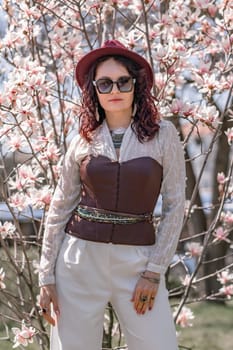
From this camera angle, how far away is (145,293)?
226 centimetres

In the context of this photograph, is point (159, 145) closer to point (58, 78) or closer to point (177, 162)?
point (177, 162)

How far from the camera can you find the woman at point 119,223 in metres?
2.28

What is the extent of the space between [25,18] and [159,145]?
45.0 inches

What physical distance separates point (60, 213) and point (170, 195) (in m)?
0.37

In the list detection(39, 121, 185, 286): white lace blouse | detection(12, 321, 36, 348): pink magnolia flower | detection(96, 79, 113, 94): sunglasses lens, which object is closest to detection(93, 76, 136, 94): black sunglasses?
detection(96, 79, 113, 94): sunglasses lens

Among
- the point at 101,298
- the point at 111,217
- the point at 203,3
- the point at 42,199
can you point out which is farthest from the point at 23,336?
the point at 203,3

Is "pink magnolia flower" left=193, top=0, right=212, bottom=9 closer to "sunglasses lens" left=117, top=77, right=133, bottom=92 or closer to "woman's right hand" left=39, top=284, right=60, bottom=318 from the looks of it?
"sunglasses lens" left=117, top=77, right=133, bottom=92

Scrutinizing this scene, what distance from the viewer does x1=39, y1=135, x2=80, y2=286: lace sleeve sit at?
7.88 feet

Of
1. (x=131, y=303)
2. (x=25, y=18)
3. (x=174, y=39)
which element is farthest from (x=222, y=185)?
(x=131, y=303)

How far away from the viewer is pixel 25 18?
3.18 metres

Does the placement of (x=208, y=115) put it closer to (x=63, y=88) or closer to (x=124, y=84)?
(x=124, y=84)

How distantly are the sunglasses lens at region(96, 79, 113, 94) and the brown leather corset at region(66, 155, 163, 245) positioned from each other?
21 centimetres

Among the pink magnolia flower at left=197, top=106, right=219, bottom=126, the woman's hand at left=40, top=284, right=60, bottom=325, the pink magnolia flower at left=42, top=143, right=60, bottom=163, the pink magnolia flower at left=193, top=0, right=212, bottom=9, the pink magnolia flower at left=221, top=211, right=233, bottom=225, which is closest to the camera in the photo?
the woman's hand at left=40, top=284, right=60, bottom=325

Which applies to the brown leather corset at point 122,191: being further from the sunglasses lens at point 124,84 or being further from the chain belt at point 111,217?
the sunglasses lens at point 124,84
